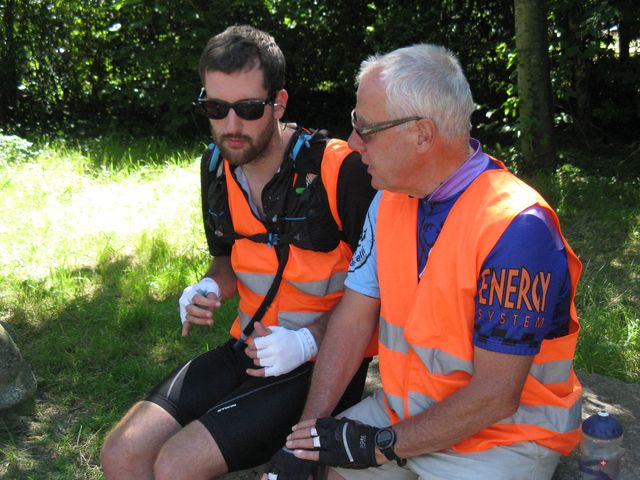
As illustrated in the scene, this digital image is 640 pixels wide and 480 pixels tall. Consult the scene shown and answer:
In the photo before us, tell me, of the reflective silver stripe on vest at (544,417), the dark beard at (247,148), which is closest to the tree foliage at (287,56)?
the dark beard at (247,148)

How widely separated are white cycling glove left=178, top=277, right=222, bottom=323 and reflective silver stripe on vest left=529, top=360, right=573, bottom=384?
1237mm

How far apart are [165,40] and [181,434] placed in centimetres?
742

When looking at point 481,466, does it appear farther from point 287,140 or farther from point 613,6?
point 613,6

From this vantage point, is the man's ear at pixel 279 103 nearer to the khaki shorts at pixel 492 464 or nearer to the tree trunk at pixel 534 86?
the khaki shorts at pixel 492 464

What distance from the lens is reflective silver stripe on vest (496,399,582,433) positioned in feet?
7.06

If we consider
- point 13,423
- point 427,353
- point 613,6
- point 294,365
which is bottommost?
point 13,423

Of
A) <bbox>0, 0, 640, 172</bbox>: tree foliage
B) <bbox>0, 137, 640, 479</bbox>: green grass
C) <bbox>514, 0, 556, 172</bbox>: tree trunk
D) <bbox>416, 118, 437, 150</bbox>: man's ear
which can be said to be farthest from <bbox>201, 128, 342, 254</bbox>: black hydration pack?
<bbox>0, 0, 640, 172</bbox>: tree foliage

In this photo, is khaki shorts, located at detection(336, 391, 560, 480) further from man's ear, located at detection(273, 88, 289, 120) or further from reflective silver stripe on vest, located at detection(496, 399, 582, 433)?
man's ear, located at detection(273, 88, 289, 120)

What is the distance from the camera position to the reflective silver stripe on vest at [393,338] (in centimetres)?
227

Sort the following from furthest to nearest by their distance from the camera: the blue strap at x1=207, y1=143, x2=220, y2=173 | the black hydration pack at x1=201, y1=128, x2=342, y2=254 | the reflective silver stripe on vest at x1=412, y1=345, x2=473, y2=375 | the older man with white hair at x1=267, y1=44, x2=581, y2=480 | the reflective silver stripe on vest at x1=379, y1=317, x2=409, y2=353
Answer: the blue strap at x1=207, y1=143, x2=220, y2=173 < the black hydration pack at x1=201, y1=128, x2=342, y2=254 < the reflective silver stripe on vest at x1=379, y1=317, x2=409, y2=353 < the reflective silver stripe on vest at x1=412, y1=345, x2=473, y2=375 < the older man with white hair at x1=267, y1=44, x2=581, y2=480

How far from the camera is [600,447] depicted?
2264mm

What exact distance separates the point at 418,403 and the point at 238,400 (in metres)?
0.67

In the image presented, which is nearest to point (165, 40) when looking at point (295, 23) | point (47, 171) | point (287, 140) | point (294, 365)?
point (295, 23)

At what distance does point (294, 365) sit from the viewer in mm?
2666
